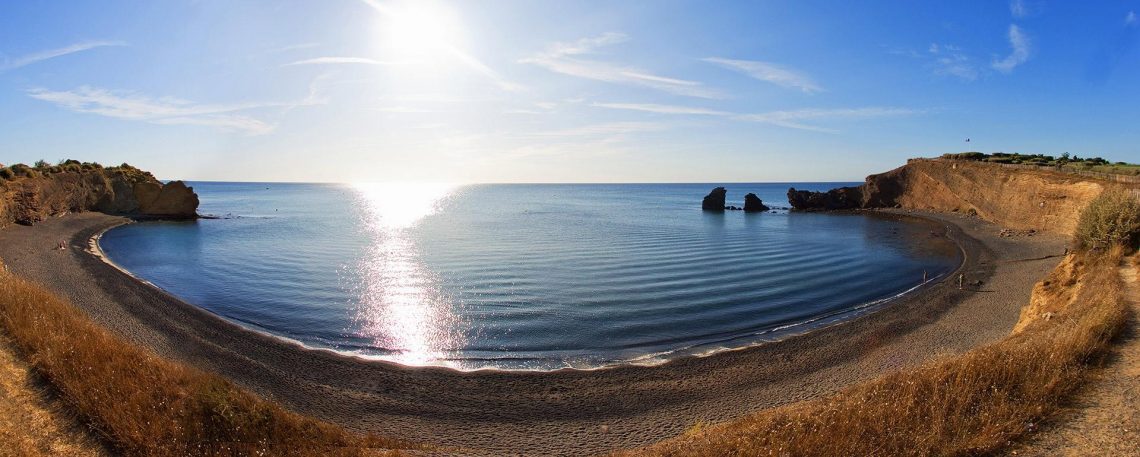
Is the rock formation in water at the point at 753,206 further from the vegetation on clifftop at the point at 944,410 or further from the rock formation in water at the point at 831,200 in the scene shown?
the vegetation on clifftop at the point at 944,410

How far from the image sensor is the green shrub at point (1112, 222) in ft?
64.4

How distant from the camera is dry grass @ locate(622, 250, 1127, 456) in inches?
305

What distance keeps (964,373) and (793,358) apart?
9461 millimetres

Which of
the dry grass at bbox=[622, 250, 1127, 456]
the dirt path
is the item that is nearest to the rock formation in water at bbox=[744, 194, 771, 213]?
the dry grass at bbox=[622, 250, 1127, 456]

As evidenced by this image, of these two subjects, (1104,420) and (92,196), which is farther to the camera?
(92,196)

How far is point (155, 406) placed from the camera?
9789mm

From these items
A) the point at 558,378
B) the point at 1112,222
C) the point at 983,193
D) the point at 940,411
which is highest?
the point at 983,193

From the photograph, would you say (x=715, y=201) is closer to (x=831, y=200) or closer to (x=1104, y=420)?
(x=831, y=200)

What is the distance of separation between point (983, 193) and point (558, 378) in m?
66.3

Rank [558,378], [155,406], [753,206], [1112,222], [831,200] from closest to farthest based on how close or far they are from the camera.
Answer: [155,406], [558,378], [1112,222], [831,200], [753,206]

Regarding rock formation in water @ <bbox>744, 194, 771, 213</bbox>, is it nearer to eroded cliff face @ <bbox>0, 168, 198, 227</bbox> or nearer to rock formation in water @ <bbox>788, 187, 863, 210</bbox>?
rock formation in water @ <bbox>788, 187, 863, 210</bbox>

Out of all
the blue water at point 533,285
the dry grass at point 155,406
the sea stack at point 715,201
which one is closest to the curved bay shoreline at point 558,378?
the blue water at point 533,285

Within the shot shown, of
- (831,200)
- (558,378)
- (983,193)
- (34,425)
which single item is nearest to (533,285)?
(558,378)

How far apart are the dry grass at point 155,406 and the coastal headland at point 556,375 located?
305 cm
